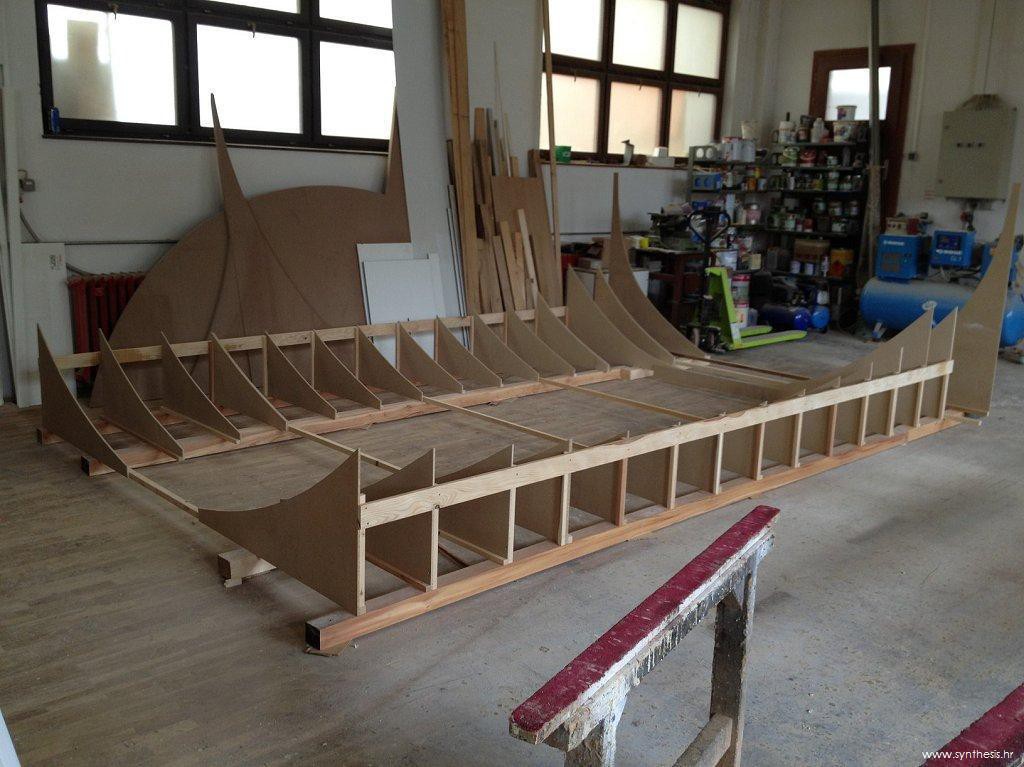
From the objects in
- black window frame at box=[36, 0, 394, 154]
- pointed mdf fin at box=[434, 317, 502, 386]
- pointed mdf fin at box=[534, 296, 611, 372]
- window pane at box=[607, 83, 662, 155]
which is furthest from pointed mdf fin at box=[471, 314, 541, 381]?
window pane at box=[607, 83, 662, 155]

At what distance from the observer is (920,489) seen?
4051 mm

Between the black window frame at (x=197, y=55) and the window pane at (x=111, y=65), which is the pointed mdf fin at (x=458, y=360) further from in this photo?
the window pane at (x=111, y=65)

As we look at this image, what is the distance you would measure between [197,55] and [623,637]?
5.13 meters

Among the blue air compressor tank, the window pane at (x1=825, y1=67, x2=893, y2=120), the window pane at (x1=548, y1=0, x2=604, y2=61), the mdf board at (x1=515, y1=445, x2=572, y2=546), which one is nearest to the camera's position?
the mdf board at (x1=515, y1=445, x2=572, y2=546)

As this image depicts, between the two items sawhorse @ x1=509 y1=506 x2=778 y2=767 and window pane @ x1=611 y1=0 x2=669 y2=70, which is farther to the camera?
window pane @ x1=611 y1=0 x2=669 y2=70

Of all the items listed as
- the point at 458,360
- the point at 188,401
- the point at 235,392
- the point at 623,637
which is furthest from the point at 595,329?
the point at 623,637

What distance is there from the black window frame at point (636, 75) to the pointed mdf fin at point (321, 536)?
17.9ft

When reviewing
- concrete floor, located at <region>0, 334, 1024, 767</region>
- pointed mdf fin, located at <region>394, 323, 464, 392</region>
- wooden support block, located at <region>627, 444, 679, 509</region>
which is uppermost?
pointed mdf fin, located at <region>394, 323, 464, 392</region>

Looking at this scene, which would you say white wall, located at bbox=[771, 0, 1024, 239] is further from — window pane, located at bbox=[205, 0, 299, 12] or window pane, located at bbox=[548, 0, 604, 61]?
window pane, located at bbox=[205, 0, 299, 12]

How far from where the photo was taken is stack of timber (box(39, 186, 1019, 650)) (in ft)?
8.71

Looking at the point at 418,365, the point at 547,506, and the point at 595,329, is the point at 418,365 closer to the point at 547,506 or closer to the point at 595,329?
the point at 595,329

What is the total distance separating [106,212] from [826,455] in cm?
415

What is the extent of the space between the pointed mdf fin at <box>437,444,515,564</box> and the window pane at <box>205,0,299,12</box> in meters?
3.99

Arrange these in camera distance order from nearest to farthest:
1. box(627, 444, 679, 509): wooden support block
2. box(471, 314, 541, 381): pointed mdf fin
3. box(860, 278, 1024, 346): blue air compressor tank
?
box(627, 444, 679, 509): wooden support block < box(471, 314, 541, 381): pointed mdf fin < box(860, 278, 1024, 346): blue air compressor tank
